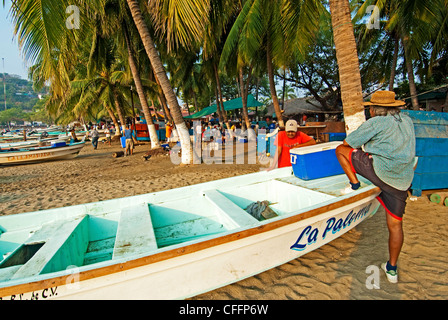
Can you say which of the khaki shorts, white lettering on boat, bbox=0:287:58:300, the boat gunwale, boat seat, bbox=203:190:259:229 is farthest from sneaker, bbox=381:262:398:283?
white lettering on boat, bbox=0:287:58:300

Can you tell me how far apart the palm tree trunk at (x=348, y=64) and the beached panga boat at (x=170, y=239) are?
119 centimetres

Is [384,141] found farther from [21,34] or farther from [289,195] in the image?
[21,34]

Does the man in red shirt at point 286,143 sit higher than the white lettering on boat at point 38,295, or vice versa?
the man in red shirt at point 286,143

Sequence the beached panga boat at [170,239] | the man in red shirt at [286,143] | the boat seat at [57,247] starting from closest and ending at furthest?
the beached panga boat at [170,239] → the boat seat at [57,247] → the man in red shirt at [286,143]

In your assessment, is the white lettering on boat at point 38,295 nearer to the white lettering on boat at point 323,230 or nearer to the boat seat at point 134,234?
the boat seat at point 134,234

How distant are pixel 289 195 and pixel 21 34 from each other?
581cm

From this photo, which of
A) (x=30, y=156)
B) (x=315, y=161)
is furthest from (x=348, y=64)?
(x=30, y=156)

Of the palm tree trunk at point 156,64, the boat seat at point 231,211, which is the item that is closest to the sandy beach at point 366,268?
the boat seat at point 231,211

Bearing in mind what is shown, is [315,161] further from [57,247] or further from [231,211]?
[57,247]

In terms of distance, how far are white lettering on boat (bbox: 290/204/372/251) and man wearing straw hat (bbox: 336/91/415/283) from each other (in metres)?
0.58

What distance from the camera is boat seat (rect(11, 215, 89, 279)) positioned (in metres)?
1.83

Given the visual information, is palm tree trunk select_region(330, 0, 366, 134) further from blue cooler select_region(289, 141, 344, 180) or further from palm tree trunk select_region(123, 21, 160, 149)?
palm tree trunk select_region(123, 21, 160, 149)

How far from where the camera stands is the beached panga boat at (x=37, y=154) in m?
11.9
